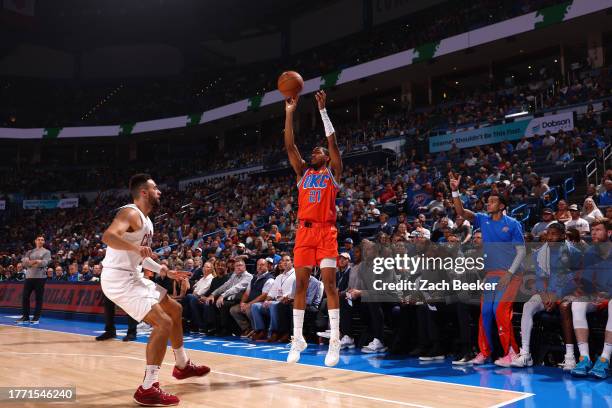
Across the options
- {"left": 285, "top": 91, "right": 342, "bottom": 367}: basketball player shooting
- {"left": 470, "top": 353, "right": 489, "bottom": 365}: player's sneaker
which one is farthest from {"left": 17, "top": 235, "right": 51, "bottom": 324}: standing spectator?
{"left": 470, "top": 353, "right": 489, "bottom": 365}: player's sneaker

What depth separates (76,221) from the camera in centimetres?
2783

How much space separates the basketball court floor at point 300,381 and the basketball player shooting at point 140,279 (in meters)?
0.28

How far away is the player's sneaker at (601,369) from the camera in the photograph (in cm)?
498

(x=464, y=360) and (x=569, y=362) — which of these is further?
(x=464, y=360)

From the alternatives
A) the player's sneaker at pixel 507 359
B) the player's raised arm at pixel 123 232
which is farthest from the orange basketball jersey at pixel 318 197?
the player's sneaker at pixel 507 359

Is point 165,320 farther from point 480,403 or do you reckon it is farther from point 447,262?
point 447,262

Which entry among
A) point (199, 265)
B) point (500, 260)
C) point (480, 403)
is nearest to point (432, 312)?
point (500, 260)

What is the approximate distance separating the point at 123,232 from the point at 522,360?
430cm

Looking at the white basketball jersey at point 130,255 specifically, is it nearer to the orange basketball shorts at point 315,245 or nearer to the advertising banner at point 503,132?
the orange basketball shorts at point 315,245

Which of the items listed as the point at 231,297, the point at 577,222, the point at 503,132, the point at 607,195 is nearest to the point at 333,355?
the point at 231,297

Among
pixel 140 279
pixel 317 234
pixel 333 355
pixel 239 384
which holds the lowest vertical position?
pixel 239 384

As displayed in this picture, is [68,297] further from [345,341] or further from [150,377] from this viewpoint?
[150,377]

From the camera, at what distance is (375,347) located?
7164 millimetres

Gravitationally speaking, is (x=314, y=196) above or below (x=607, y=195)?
below
